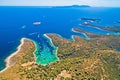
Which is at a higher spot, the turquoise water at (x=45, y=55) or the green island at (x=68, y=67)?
the green island at (x=68, y=67)

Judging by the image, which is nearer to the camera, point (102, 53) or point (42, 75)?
→ point (42, 75)

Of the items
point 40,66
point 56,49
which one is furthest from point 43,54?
point 40,66

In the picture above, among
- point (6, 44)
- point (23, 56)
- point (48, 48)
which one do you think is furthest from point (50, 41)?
point (23, 56)

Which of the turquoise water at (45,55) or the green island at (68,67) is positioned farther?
the turquoise water at (45,55)

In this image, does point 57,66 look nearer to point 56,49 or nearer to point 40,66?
point 40,66

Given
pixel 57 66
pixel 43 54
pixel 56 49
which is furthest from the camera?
pixel 56 49

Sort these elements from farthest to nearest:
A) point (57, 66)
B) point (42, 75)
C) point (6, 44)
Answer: point (6, 44) < point (57, 66) < point (42, 75)

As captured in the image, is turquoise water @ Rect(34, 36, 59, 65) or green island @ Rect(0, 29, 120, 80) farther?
turquoise water @ Rect(34, 36, 59, 65)

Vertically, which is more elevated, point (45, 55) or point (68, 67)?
point (68, 67)

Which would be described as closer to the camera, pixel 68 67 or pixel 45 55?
pixel 68 67

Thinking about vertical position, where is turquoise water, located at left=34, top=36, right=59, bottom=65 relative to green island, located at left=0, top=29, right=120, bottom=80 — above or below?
below
